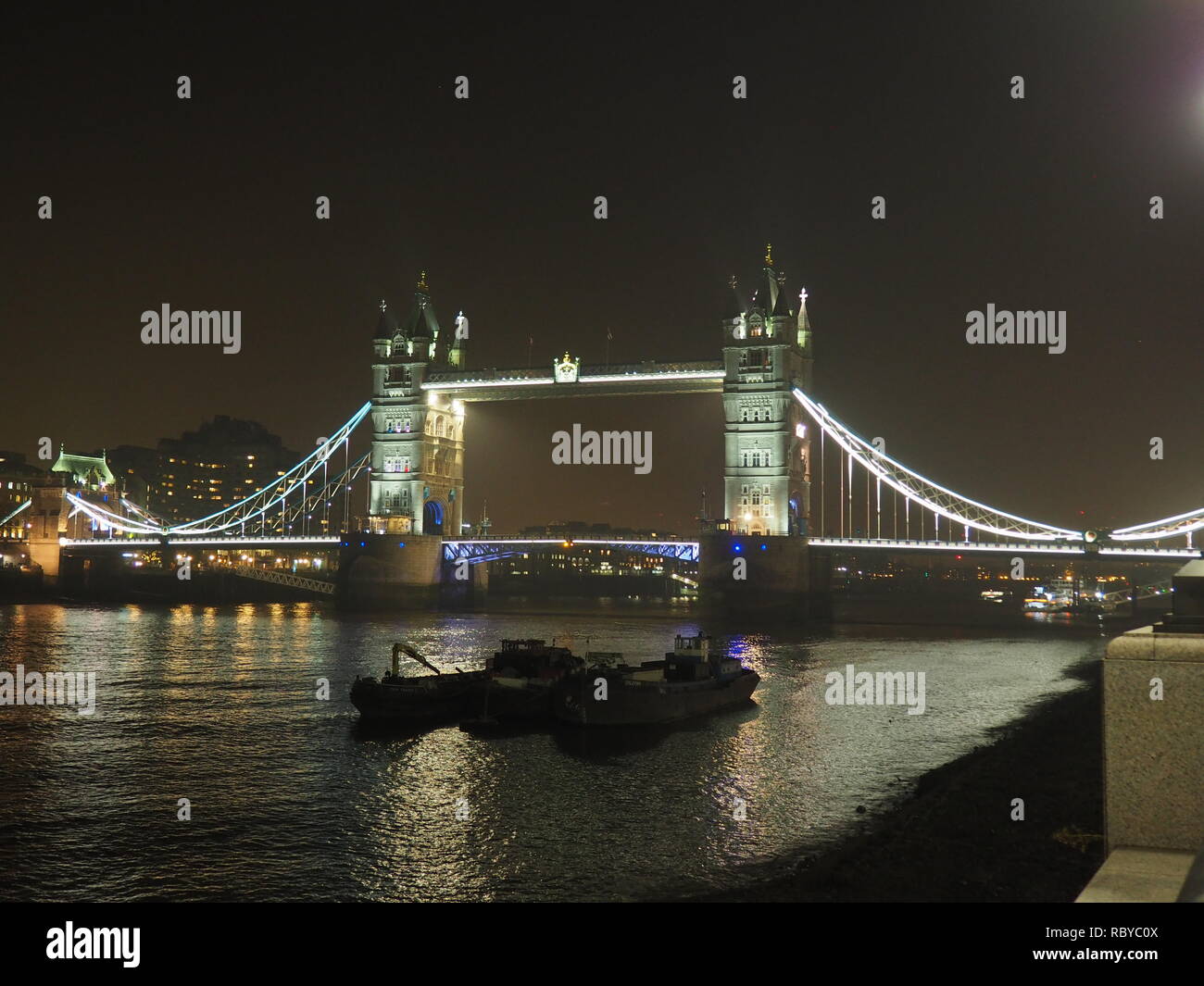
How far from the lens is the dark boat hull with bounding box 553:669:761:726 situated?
97.3 ft

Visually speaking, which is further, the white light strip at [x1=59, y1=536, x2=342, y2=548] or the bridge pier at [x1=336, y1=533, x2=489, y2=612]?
the white light strip at [x1=59, y1=536, x2=342, y2=548]

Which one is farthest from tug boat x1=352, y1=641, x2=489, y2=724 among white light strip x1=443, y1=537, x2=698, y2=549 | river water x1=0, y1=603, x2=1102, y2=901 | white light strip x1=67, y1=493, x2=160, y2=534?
white light strip x1=67, y1=493, x2=160, y2=534

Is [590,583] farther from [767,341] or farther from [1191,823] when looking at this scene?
[1191,823]

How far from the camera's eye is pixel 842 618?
268ft

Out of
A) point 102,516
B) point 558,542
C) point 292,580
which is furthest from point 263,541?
point 102,516

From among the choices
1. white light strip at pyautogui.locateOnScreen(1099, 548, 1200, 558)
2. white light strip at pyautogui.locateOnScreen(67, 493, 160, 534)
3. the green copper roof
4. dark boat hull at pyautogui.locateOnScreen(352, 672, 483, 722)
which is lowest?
dark boat hull at pyautogui.locateOnScreen(352, 672, 483, 722)

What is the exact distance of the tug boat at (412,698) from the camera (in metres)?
30.5

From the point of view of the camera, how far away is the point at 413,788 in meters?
22.5

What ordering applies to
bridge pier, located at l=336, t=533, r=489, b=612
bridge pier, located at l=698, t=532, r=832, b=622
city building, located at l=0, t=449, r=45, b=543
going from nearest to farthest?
bridge pier, located at l=698, t=532, r=832, b=622 < bridge pier, located at l=336, t=533, r=489, b=612 < city building, located at l=0, t=449, r=45, b=543

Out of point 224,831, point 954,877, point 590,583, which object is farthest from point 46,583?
point 954,877

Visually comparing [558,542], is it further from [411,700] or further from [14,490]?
[14,490]

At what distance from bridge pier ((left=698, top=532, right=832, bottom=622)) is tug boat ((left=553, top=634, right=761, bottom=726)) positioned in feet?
115

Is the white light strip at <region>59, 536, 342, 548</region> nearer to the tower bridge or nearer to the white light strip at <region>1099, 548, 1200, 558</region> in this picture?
the tower bridge

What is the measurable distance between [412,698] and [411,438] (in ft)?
192
